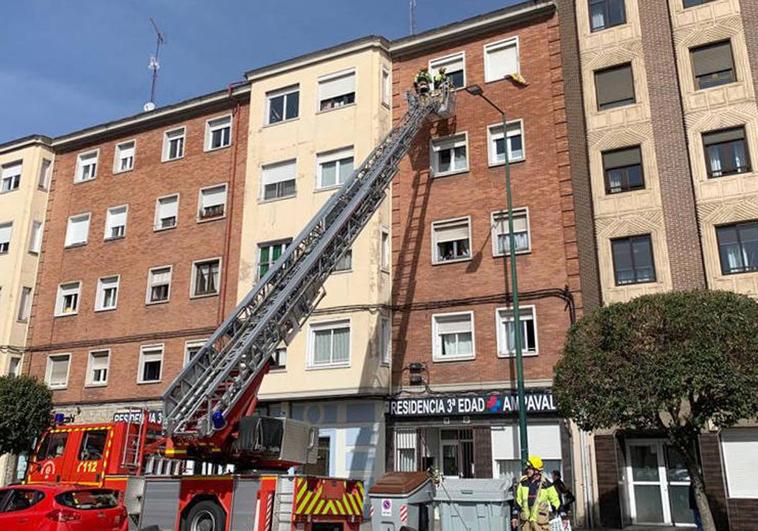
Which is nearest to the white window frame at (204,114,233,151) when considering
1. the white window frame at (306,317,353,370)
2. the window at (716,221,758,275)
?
the white window frame at (306,317,353,370)

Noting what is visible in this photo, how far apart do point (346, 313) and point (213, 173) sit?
28.5ft

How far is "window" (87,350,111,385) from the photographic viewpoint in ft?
85.7

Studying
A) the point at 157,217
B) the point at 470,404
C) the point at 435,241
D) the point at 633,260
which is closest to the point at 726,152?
the point at 633,260

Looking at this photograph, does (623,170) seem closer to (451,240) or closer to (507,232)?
(507,232)

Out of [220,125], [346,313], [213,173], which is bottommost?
[346,313]

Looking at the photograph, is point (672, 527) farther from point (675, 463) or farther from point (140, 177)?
point (140, 177)

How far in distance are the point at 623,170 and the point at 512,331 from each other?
5468 mm

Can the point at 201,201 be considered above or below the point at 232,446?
above

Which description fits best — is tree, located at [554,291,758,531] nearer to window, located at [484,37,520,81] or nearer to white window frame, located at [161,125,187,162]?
window, located at [484,37,520,81]

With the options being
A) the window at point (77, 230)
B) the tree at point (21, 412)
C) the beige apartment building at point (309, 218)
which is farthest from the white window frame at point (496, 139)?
the window at point (77, 230)

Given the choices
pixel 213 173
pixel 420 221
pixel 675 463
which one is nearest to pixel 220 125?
pixel 213 173

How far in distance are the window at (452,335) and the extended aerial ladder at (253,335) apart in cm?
515

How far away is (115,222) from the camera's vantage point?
28.2m

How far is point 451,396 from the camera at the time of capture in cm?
1972
